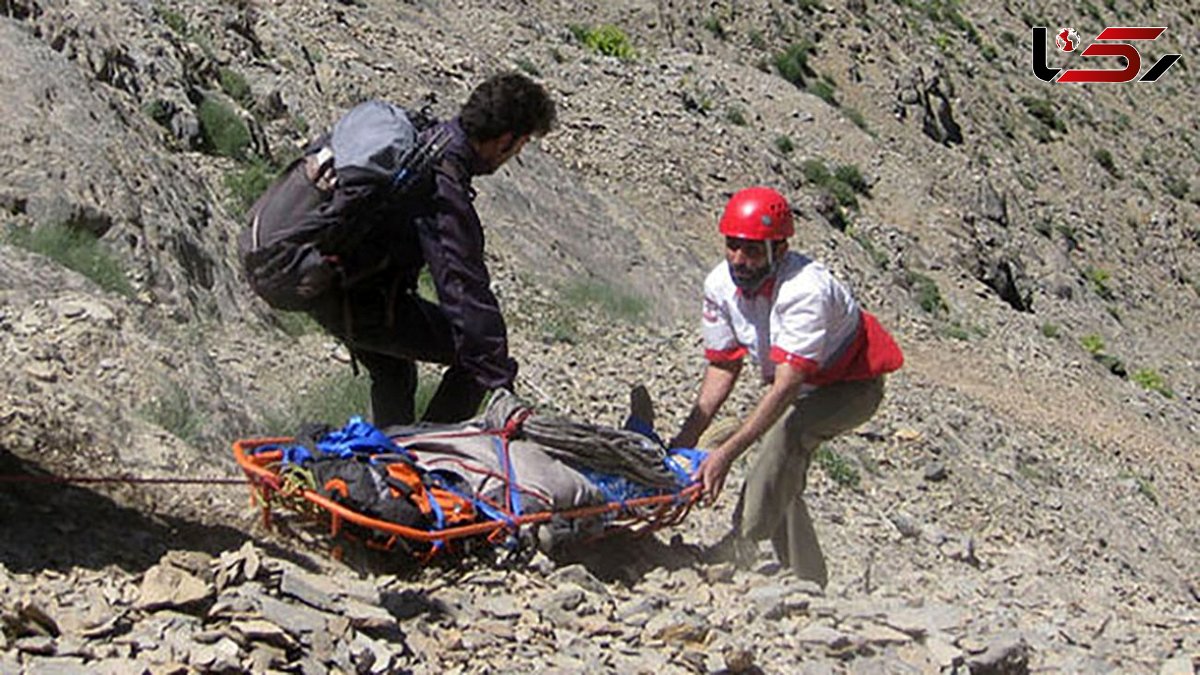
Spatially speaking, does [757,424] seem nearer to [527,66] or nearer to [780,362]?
[780,362]

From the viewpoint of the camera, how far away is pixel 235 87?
1308 cm

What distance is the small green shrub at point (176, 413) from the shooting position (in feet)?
21.7

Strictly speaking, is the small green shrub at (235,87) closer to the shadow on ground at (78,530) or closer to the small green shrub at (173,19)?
the small green shrub at (173,19)

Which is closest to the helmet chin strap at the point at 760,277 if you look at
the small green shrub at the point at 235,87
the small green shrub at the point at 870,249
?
the small green shrub at the point at 235,87

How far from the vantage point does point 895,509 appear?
10742 mm

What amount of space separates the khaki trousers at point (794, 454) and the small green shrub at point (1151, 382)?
49.6 feet

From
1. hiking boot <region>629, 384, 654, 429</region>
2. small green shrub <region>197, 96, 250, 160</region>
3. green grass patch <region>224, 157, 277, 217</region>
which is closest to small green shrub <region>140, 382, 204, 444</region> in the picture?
hiking boot <region>629, 384, 654, 429</region>

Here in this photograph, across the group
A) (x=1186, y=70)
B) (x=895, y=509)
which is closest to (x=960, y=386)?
(x=895, y=509)

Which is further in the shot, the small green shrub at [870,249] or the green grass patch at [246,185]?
the small green shrub at [870,249]

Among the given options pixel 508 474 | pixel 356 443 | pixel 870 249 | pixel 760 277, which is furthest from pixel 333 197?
pixel 870 249

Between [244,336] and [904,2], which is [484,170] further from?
[904,2]

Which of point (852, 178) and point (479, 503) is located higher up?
point (479, 503)

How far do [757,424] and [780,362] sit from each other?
0.24 meters

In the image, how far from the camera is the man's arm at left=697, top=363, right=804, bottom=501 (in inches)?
244
